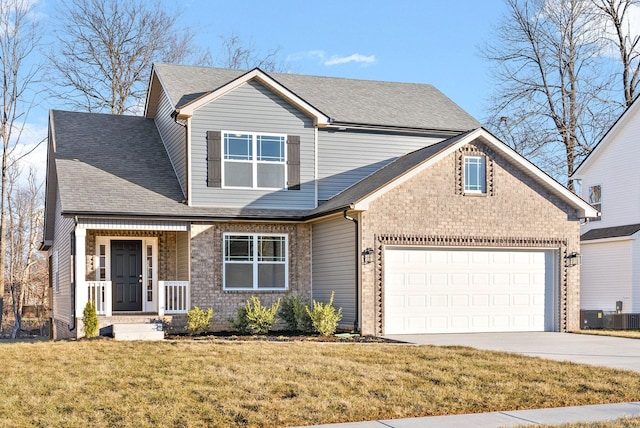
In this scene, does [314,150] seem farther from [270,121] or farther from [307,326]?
[307,326]

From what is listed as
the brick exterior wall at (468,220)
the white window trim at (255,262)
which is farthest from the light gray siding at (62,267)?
the brick exterior wall at (468,220)

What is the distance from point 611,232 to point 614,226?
790mm

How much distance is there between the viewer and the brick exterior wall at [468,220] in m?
18.4

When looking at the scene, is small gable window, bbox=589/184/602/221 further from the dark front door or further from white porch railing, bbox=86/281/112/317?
white porch railing, bbox=86/281/112/317

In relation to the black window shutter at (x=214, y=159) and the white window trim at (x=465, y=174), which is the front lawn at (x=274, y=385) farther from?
the black window shutter at (x=214, y=159)

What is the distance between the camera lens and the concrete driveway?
45.1 feet

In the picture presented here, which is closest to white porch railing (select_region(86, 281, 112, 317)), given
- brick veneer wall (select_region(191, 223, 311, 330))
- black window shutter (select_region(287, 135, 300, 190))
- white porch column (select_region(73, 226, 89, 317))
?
white porch column (select_region(73, 226, 89, 317))

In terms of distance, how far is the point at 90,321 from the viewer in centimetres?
1733

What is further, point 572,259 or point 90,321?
point 572,259

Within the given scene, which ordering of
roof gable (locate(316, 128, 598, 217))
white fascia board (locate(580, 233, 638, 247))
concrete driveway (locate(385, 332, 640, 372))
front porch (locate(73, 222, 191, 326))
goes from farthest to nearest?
white fascia board (locate(580, 233, 638, 247)), front porch (locate(73, 222, 191, 326)), roof gable (locate(316, 128, 598, 217)), concrete driveway (locate(385, 332, 640, 372))

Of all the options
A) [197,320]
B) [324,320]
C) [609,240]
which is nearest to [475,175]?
[324,320]

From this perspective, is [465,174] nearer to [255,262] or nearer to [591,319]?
[255,262]

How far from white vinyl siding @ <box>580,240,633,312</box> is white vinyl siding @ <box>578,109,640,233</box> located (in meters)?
1.11

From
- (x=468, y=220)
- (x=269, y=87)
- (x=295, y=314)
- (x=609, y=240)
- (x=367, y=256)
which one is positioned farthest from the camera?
(x=609, y=240)
